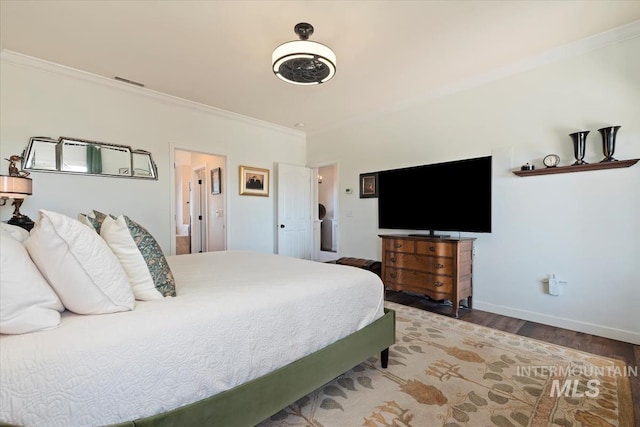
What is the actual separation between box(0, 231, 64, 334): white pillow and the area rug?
1154 millimetres

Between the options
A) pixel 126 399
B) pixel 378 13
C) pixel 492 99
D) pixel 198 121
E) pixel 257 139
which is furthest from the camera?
pixel 257 139

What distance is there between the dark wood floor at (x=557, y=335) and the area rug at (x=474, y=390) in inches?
5.0

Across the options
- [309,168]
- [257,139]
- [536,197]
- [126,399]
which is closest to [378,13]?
[536,197]

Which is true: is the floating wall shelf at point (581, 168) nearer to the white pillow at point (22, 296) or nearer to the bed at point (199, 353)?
the bed at point (199, 353)

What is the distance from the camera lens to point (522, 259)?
3.07 meters

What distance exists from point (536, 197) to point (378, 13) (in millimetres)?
2365

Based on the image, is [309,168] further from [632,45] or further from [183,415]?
[183,415]

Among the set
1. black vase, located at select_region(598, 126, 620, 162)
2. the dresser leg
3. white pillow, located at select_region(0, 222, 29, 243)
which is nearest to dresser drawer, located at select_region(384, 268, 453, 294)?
the dresser leg

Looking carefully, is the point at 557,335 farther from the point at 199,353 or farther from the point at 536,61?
the point at 199,353

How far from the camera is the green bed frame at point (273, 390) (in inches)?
43.0

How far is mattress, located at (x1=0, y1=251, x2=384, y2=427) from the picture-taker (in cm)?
87

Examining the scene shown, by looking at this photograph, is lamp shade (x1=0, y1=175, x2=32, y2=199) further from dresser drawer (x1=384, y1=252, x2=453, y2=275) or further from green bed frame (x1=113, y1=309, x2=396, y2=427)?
dresser drawer (x1=384, y1=252, x2=453, y2=275)

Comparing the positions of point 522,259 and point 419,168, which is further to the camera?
point 419,168

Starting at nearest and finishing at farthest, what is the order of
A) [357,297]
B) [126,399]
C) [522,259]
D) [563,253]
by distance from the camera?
[126,399] < [357,297] < [563,253] < [522,259]
